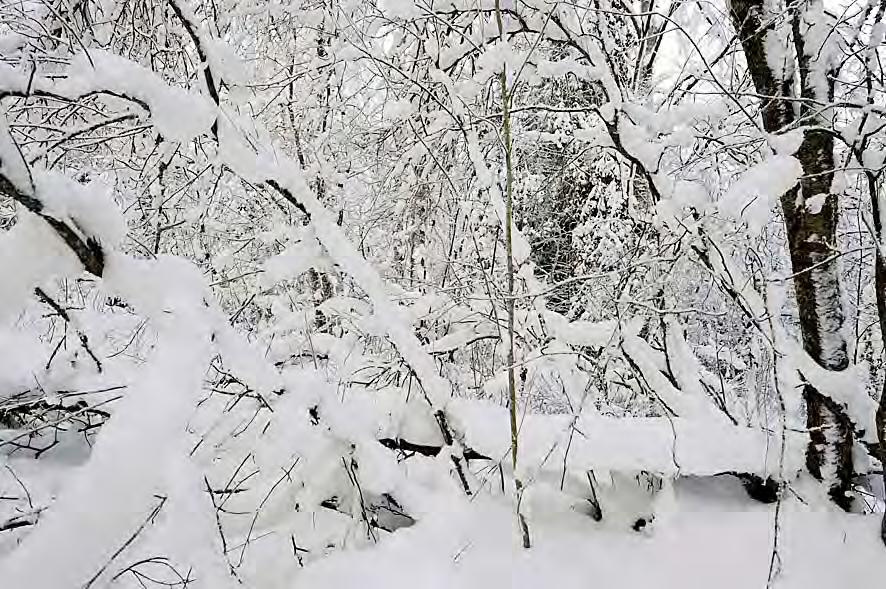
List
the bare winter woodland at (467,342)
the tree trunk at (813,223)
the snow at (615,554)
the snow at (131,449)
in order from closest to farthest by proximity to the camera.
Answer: the snow at (131,449) → the bare winter woodland at (467,342) → the snow at (615,554) → the tree trunk at (813,223)

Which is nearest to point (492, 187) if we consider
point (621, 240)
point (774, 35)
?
point (774, 35)

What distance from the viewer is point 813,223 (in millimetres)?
2211

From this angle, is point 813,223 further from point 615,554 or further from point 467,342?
point 467,342

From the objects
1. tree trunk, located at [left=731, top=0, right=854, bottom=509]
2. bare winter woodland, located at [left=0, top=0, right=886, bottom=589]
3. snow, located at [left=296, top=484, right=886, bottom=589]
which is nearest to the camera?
bare winter woodland, located at [left=0, top=0, right=886, bottom=589]

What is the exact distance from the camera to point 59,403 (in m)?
2.21

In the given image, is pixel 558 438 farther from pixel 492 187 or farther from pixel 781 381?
pixel 492 187

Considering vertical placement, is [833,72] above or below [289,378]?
above

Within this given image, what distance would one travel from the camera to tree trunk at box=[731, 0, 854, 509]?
7.06 ft

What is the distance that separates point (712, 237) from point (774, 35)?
817 millimetres

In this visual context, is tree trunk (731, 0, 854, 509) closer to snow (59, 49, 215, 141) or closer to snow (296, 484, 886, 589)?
snow (296, 484, 886, 589)

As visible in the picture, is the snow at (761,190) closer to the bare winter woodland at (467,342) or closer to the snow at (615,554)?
the bare winter woodland at (467,342)

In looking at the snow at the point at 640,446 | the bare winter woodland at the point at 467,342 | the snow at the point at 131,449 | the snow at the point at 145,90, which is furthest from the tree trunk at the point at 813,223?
the snow at the point at 131,449

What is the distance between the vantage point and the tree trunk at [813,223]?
2152 mm

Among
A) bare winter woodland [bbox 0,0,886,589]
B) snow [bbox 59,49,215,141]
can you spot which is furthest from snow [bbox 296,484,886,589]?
snow [bbox 59,49,215,141]
